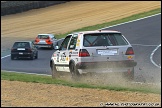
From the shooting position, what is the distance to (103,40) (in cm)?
1555

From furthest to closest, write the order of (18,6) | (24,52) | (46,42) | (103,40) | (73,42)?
(18,6)
(46,42)
(24,52)
(73,42)
(103,40)

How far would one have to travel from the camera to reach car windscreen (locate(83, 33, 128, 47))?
609 inches

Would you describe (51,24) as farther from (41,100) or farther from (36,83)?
(41,100)

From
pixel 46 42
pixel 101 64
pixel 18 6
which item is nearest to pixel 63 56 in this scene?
pixel 101 64

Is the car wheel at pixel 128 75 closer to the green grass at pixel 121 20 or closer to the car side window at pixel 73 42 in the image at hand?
the car side window at pixel 73 42

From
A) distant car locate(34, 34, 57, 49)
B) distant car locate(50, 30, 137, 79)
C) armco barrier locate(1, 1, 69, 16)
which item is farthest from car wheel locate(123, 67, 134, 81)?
armco barrier locate(1, 1, 69, 16)

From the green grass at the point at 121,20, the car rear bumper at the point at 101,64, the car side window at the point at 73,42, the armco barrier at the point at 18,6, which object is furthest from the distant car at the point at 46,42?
the car rear bumper at the point at 101,64

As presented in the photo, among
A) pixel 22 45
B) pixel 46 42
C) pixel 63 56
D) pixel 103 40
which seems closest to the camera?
pixel 103 40

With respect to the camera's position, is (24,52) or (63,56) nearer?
(63,56)

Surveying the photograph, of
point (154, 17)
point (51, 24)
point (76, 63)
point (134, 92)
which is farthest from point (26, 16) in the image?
point (134, 92)

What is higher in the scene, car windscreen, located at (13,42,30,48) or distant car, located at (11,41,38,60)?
car windscreen, located at (13,42,30,48)

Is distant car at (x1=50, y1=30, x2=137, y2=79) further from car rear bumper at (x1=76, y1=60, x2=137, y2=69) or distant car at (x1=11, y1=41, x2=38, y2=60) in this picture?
distant car at (x1=11, y1=41, x2=38, y2=60)

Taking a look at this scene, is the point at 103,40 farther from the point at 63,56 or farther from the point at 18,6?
the point at 18,6

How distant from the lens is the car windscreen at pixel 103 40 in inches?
609
